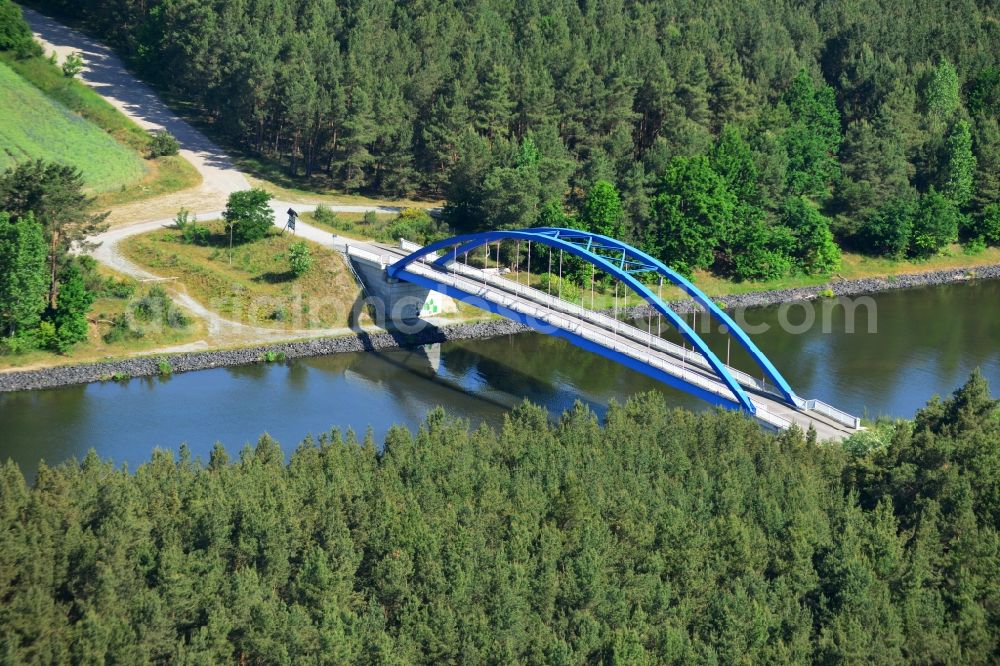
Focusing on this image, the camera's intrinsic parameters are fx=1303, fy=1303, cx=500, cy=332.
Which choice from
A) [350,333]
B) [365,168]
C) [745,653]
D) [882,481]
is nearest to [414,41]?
[365,168]

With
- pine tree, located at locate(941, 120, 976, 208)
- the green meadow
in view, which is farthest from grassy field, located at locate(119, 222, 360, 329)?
pine tree, located at locate(941, 120, 976, 208)

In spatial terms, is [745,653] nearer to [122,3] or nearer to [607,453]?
[607,453]

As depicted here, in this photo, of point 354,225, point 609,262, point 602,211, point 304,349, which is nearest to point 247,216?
point 354,225

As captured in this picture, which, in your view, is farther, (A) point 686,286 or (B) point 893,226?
(B) point 893,226

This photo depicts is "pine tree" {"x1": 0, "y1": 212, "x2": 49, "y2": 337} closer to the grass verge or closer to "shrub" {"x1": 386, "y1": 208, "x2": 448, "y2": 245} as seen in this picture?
the grass verge

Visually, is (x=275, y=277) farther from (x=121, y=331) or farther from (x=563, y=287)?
(x=563, y=287)
